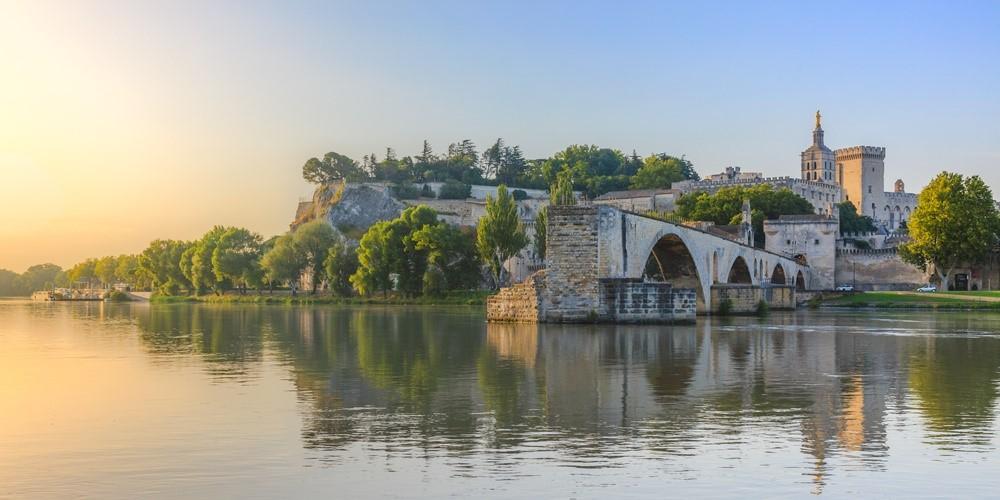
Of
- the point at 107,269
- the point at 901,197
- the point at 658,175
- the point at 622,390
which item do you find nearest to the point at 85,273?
the point at 107,269

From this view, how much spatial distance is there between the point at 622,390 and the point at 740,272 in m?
48.8

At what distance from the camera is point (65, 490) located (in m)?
9.52

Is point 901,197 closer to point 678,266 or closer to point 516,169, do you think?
point 516,169

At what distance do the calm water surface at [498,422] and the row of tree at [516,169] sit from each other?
4314 inches

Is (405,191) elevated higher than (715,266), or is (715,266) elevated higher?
(405,191)

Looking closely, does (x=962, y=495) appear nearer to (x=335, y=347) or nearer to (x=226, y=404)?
(x=226, y=404)

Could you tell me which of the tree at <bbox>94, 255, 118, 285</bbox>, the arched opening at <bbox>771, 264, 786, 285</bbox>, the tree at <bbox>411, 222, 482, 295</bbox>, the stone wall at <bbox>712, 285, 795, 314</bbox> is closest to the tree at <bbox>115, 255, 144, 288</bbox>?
the tree at <bbox>94, 255, 118, 285</bbox>

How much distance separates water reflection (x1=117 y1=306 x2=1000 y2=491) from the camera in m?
11.9

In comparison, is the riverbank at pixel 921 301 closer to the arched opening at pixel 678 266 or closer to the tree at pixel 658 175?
the arched opening at pixel 678 266

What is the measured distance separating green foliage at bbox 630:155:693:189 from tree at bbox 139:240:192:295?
55644mm

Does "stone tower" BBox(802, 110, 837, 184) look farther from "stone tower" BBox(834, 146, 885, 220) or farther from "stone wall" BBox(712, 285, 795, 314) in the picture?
"stone wall" BBox(712, 285, 795, 314)

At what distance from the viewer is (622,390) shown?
16.9 meters

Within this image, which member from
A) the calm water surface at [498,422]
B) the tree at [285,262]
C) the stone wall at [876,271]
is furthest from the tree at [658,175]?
the calm water surface at [498,422]

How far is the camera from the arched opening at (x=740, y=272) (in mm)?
63044
